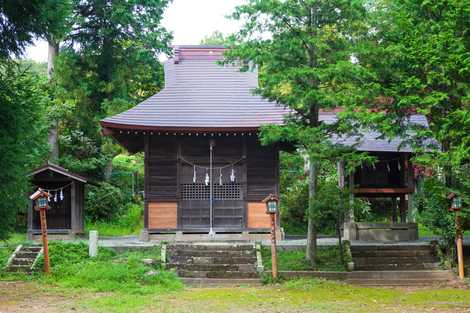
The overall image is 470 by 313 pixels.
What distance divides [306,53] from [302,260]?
5.69 metres

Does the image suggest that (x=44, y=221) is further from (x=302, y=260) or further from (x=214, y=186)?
(x=302, y=260)

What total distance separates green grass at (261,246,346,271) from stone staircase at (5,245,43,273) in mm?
6420

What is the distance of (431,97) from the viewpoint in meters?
14.1

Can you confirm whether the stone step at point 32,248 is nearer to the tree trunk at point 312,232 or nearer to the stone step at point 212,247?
the stone step at point 212,247

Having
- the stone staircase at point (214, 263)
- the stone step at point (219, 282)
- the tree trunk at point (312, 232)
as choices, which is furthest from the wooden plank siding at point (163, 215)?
the tree trunk at point (312, 232)

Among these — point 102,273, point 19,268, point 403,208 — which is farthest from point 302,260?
point 19,268

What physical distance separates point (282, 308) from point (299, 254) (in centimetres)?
607

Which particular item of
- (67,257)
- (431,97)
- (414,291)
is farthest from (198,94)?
(414,291)

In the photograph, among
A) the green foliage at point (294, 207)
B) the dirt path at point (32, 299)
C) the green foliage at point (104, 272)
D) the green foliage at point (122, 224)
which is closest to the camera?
the dirt path at point (32, 299)

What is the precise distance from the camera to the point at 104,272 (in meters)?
14.4

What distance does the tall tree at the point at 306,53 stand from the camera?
14.6m

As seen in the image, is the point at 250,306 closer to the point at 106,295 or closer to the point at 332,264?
the point at 106,295

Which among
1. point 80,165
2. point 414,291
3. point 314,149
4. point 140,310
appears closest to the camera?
point 140,310

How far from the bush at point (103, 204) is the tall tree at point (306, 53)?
41.0 ft
